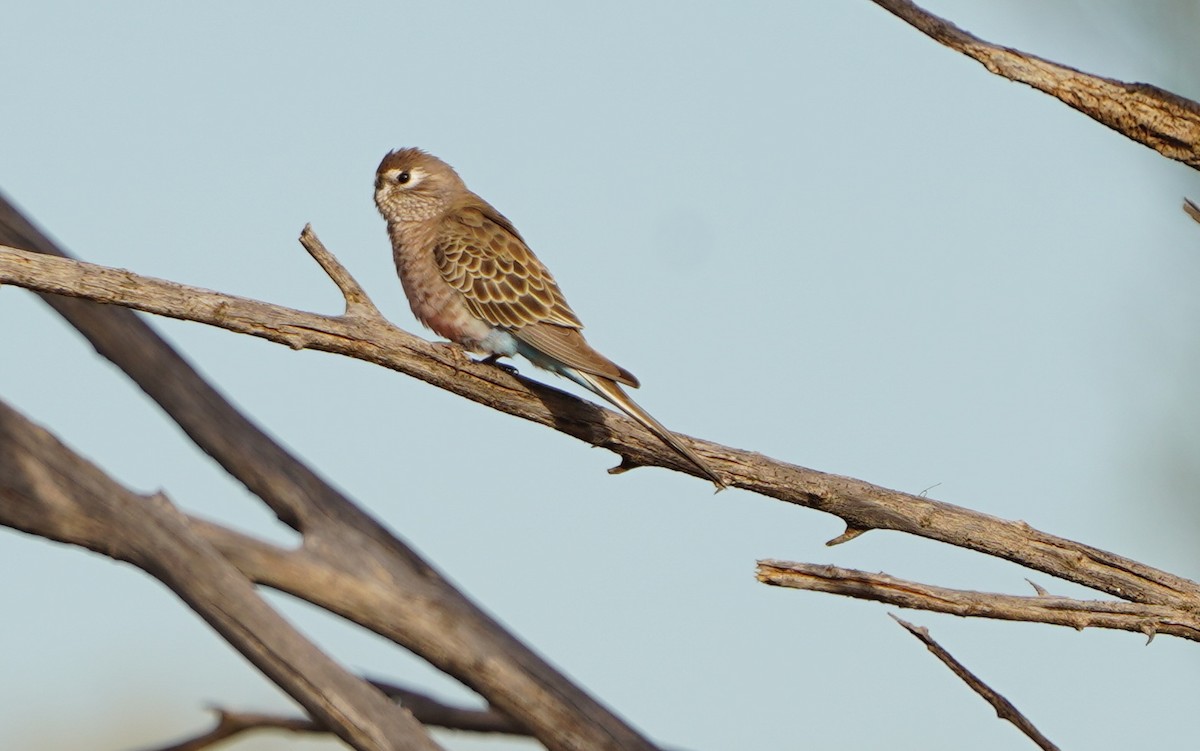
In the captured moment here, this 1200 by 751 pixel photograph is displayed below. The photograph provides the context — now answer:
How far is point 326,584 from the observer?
161 inches

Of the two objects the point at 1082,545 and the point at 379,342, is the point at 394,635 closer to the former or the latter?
the point at 379,342

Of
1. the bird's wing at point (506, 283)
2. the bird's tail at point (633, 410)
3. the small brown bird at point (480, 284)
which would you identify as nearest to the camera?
the bird's tail at point (633, 410)

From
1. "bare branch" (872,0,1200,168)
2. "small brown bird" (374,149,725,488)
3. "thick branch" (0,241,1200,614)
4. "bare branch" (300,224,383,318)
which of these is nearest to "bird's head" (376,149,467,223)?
"small brown bird" (374,149,725,488)

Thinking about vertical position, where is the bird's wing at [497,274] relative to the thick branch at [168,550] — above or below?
above

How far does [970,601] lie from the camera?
4.21 m

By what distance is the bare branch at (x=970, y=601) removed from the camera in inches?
161

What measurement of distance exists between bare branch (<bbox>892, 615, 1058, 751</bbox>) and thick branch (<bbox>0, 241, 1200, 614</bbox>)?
0.71 m

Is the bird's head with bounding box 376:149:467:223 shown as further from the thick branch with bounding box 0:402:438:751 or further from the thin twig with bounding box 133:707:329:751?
the thick branch with bounding box 0:402:438:751

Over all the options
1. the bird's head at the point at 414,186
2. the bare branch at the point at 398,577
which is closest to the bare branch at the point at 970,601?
the bare branch at the point at 398,577

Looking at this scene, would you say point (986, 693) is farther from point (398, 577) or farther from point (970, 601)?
point (398, 577)

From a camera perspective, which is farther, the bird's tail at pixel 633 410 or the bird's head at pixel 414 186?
the bird's head at pixel 414 186

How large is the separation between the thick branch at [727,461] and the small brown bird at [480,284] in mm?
973

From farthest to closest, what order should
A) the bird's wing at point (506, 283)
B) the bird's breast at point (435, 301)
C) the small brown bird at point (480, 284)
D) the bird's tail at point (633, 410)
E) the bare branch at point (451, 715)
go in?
the bird's breast at point (435, 301) → the bird's wing at point (506, 283) → the small brown bird at point (480, 284) → the bare branch at point (451, 715) → the bird's tail at point (633, 410)

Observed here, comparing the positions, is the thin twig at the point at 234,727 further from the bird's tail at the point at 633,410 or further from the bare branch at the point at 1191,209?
the bare branch at the point at 1191,209
